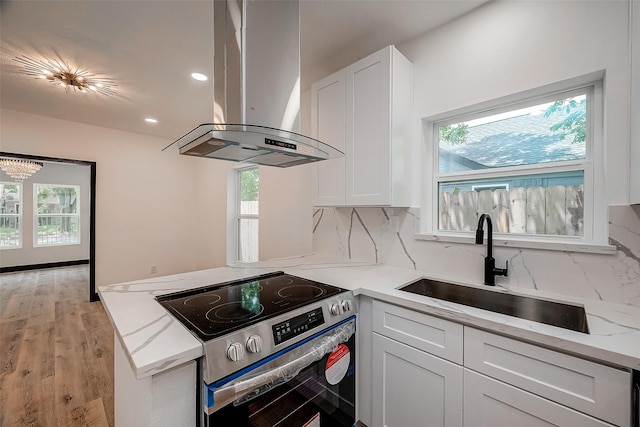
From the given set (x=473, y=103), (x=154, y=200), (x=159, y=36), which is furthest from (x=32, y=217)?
(x=473, y=103)

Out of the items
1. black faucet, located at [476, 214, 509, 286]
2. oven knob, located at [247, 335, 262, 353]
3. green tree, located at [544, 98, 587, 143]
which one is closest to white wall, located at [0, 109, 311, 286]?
black faucet, located at [476, 214, 509, 286]

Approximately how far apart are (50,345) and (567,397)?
3793 mm

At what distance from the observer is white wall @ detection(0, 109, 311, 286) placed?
3.09 m

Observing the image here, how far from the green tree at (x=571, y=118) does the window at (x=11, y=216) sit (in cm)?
727

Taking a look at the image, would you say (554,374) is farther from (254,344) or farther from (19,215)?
(19,215)

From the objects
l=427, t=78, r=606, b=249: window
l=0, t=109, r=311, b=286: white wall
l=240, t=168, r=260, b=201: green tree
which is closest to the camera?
l=427, t=78, r=606, b=249: window

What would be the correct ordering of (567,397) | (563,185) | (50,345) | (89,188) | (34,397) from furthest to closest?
(89,188) → (50,345) → (34,397) → (563,185) → (567,397)

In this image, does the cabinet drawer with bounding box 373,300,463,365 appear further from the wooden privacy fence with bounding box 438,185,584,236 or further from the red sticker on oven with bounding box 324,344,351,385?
the wooden privacy fence with bounding box 438,185,584,236

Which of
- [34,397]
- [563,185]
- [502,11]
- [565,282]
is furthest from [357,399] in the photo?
[502,11]

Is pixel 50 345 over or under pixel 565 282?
under

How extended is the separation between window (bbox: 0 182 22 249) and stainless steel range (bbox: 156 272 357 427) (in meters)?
5.88

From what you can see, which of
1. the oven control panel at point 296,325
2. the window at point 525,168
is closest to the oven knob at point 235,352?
the oven control panel at point 296,325

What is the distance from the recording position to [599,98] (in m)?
1.32

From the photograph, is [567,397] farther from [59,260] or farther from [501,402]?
[59,260]
